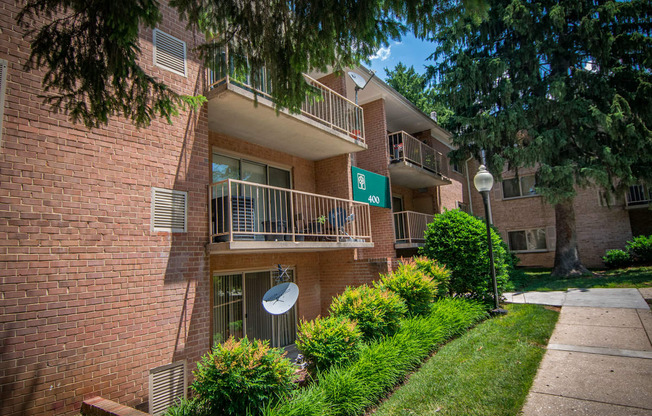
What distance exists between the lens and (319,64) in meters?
4.63

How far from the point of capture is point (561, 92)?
44.8 ft

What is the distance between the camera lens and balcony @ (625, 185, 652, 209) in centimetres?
1825

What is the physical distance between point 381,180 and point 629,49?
36.6 ft

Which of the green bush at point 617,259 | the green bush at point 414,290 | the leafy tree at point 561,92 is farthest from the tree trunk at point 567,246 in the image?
the green bush at point 414,290

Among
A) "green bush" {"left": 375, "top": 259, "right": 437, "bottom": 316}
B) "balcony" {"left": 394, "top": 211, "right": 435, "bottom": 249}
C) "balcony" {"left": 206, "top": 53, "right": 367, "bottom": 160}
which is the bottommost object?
"green bush" {"left": 375, "top": 259, "right": 437, "bottom": 316}

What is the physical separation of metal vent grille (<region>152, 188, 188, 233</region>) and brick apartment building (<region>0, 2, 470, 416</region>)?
17 mm

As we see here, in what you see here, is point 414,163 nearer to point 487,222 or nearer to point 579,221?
point 487,222

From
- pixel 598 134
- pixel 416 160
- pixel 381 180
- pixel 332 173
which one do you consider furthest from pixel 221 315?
pixel 598 134

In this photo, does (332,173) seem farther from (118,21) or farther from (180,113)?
(118,21)

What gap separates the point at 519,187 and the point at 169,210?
21.6 meters

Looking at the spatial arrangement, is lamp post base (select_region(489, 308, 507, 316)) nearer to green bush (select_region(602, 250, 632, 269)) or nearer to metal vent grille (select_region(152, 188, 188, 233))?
metal vent grille (select_region(152, 188, 188, 233))

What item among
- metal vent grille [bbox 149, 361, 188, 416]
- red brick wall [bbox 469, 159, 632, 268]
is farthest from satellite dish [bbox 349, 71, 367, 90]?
red brick wall [bbox 469, 159, 632, 268]

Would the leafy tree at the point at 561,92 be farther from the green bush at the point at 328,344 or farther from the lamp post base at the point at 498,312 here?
the green bush at the point at 328,344

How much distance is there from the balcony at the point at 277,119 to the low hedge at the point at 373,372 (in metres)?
3.92
